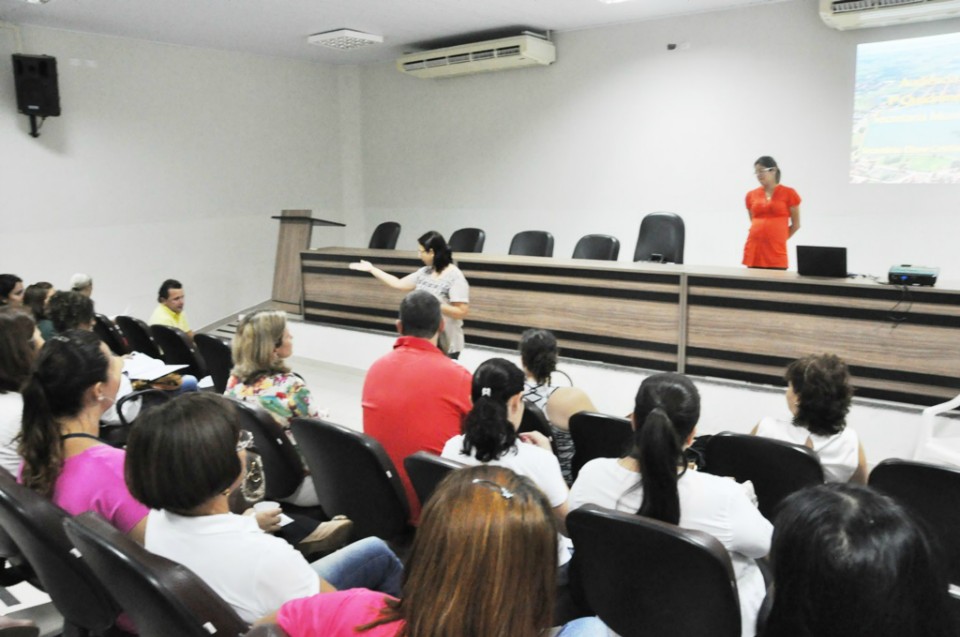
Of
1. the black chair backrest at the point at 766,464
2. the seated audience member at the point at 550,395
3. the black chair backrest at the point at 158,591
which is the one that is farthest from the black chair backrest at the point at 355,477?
the black chair backrest at the point at 766,464

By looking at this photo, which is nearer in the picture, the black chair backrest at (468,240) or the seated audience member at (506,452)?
the seated audience member at (506,452)

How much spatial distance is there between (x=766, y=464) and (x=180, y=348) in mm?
3310

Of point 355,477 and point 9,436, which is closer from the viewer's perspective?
point 9,436

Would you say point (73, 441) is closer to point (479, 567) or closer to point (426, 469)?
point (426, 469)

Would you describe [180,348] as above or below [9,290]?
below

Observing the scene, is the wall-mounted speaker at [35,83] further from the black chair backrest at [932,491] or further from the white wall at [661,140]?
the black chair backrest at [932,491]

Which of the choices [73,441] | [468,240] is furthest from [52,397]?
[468,240]

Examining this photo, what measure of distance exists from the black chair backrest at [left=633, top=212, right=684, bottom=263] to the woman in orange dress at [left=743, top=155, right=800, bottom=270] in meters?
0.56

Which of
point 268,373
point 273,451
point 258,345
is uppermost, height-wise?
point 258,345

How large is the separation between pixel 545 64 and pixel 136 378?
18.3 ft

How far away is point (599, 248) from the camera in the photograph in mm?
5855

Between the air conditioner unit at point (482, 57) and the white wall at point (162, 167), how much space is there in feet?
5.84

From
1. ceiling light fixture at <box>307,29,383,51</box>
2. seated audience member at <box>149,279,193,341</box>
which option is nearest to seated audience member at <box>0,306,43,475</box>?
seated audience member at <box>149,279,193,341</box>

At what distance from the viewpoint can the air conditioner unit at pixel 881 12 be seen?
5.09 meters
